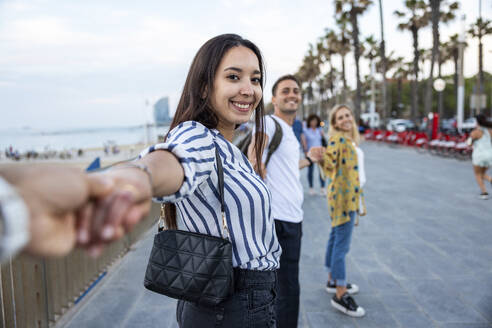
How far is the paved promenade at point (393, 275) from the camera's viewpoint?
132 inches

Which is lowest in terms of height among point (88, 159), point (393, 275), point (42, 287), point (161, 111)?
point (88, 159)

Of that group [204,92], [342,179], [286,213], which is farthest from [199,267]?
[342,179]

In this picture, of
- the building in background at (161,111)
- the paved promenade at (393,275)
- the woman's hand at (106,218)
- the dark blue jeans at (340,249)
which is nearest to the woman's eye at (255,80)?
the woman's hand at (106,218)

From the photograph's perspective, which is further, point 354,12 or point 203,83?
point 354,12

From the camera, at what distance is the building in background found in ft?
37.6

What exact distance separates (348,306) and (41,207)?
3.40 metres

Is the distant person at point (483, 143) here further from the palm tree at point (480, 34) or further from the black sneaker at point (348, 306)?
the palm tree at point (480, 34)

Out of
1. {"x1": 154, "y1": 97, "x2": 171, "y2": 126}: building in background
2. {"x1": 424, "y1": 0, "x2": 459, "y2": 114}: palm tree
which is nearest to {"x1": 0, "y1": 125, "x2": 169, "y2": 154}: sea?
{"x1": 154, "y1": 97, "x2": 171, "y2": 126}: building in background

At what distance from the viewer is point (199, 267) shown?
1279 millimetres

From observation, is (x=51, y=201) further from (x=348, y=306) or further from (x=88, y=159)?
(x=88, y=159)

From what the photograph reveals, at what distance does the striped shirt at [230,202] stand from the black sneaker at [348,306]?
225 cm

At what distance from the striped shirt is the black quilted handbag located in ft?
0.14

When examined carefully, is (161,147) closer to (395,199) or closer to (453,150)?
(395,199)

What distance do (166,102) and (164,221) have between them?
445 inches
